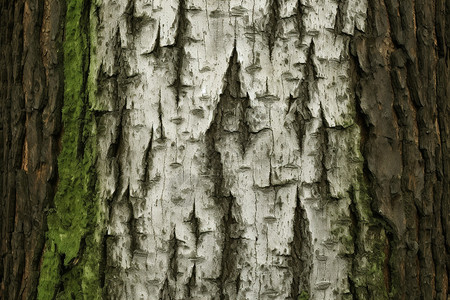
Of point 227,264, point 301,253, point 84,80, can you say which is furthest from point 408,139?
point 84,80

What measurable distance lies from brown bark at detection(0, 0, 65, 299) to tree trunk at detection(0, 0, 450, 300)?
0.4 inches

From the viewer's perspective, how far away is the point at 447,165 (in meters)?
2.01

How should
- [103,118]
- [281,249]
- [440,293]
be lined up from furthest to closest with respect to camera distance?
[440,293]
[103,118]
[281,249]

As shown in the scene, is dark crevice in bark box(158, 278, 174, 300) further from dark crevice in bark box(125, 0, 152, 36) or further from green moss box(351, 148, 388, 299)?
dark crevice in bark box(125, 0, 152, 36)

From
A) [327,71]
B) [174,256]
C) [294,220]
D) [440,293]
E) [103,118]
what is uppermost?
[327,71]

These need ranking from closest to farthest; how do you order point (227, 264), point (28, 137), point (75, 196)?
point (227, 264) → point (75, 196) → point (28, 137)

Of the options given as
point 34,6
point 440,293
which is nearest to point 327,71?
point 440,293

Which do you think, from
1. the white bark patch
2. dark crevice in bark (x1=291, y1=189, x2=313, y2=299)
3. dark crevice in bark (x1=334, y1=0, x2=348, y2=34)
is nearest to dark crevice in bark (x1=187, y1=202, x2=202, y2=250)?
the white bark patch

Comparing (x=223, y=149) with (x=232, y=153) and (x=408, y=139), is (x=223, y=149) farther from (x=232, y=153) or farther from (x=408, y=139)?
(x=408, y=139)

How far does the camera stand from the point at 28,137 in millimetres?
1949

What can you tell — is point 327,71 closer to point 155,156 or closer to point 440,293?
point 155,156

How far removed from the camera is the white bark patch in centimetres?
165

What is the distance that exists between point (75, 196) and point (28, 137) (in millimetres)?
330

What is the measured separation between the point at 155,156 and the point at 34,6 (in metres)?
0.81
